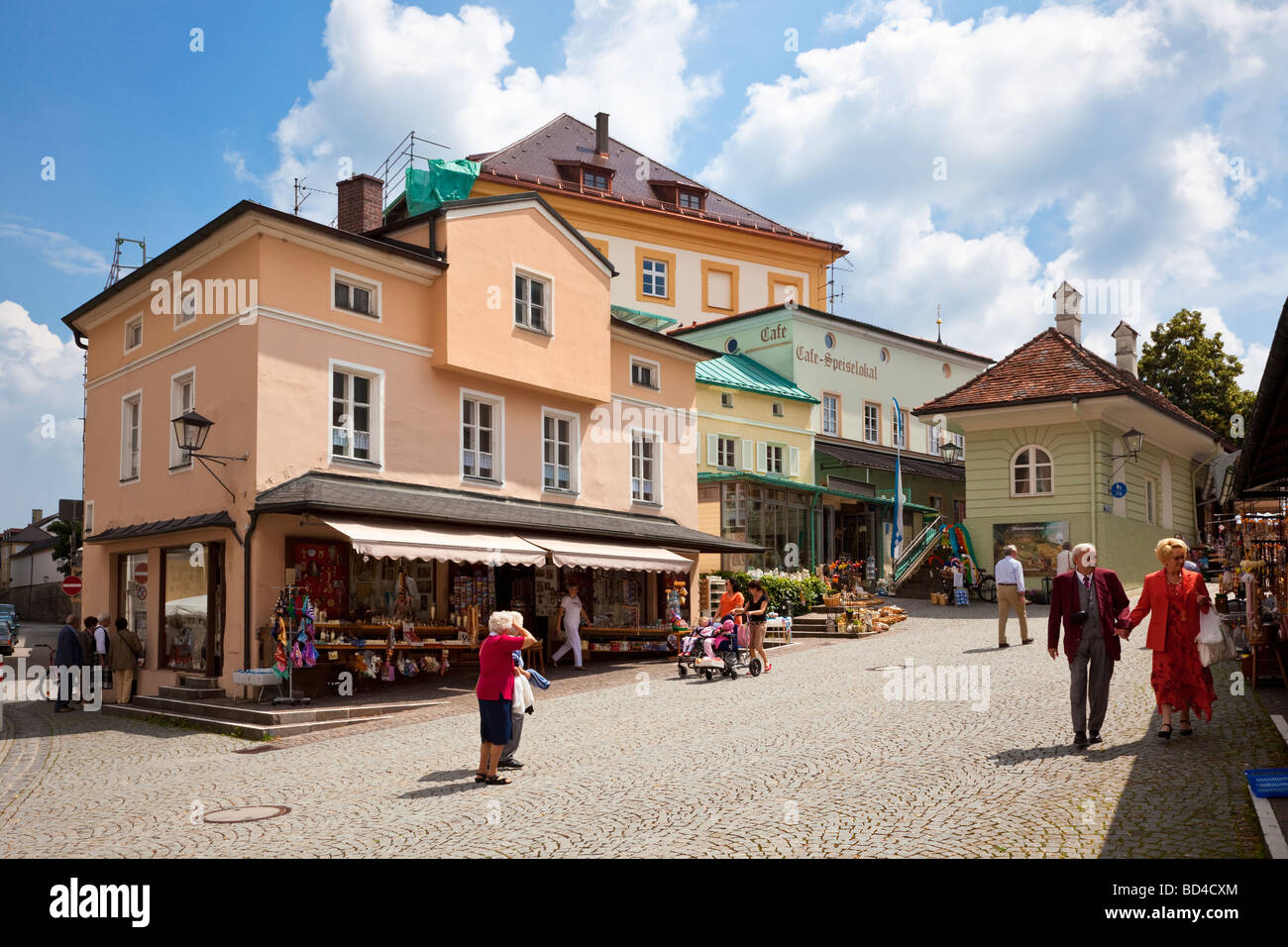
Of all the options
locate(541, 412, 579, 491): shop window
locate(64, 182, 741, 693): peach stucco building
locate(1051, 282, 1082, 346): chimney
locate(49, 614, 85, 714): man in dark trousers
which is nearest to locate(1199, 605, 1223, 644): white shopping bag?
locate(64, 182, 741, 693): peach stucco building

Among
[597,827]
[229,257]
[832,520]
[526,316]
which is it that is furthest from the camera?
[832,520]

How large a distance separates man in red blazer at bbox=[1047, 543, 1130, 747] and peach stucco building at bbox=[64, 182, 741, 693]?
33.4ft

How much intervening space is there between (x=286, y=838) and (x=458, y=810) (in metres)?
1.39

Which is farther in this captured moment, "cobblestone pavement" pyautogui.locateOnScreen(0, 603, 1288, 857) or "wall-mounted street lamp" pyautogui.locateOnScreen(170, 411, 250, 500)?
"wall-mounted street lamp" pyautogui.locateOnScreen(170, 411, 250, 500)

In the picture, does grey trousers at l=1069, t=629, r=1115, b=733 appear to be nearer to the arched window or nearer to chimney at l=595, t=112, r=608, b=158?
the arched window

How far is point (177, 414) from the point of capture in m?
20.0

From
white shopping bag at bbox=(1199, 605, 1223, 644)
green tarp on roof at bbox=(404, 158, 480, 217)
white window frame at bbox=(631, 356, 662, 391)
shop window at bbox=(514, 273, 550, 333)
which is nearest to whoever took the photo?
white shopping bag at bbox=(1199, 605, 1223, 644)

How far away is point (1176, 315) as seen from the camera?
41812mm

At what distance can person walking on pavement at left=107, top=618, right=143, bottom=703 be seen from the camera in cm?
1952

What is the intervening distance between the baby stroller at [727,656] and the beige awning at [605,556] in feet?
8.62

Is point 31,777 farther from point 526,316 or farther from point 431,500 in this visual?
point 526,316

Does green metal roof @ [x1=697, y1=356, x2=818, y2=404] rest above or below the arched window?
above

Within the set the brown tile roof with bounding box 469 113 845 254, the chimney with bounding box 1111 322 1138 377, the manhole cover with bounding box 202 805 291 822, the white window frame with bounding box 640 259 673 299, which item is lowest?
the manhole cover with bounding box 202 805 291 822
